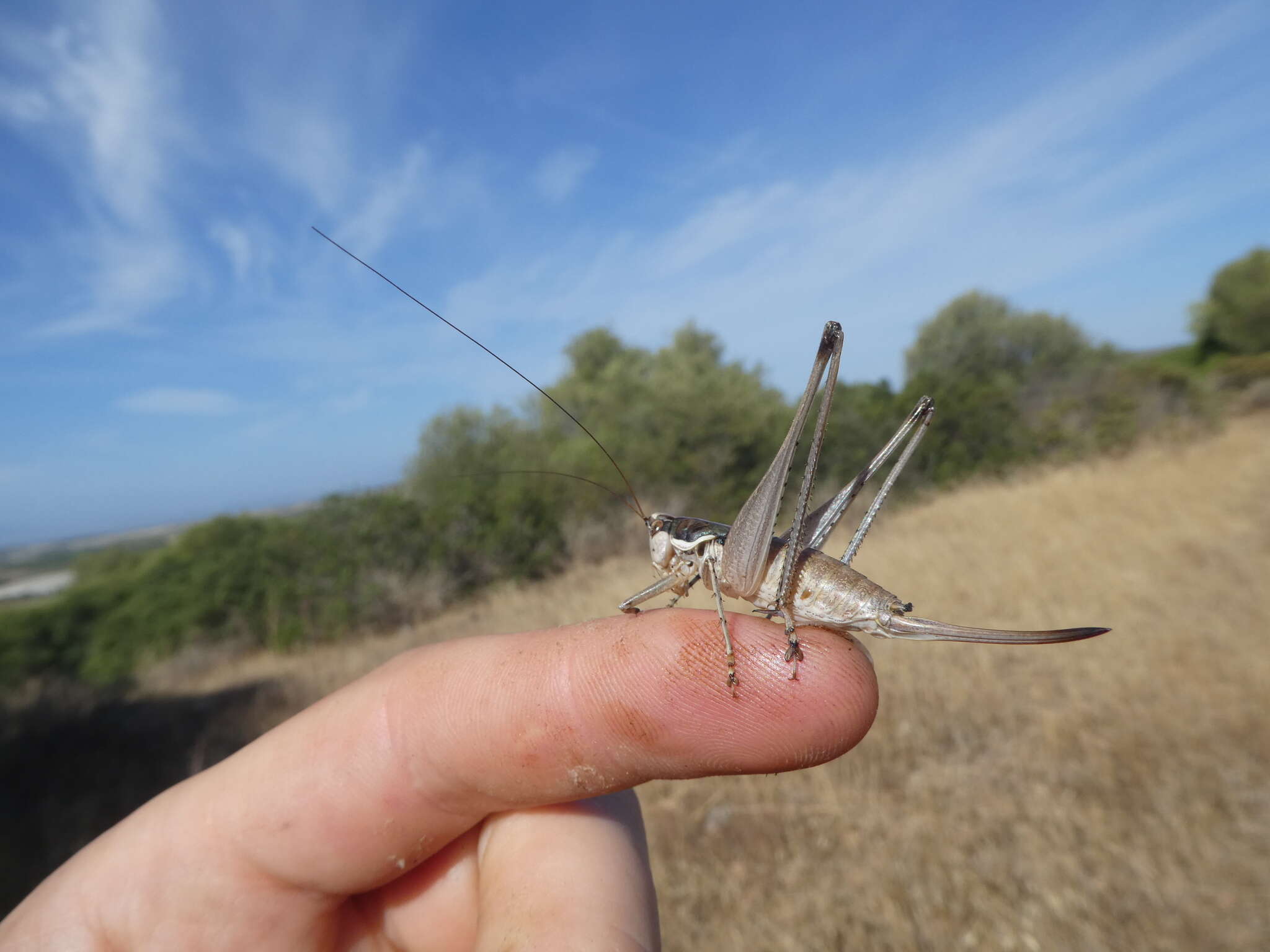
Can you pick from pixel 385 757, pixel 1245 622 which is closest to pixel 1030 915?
pixel 385 757

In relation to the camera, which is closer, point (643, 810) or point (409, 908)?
point (409, 908)

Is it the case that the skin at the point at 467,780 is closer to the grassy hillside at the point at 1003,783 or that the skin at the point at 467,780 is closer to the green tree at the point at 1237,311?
the grassy hillside at the point at 1003,783

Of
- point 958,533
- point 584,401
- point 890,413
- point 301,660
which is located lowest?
point 301,660

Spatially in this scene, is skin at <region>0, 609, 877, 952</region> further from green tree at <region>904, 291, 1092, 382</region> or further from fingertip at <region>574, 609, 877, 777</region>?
green tree at <region>904, 291, 1092, 382</region>

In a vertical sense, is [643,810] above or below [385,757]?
below

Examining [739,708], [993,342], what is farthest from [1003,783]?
[993,342]

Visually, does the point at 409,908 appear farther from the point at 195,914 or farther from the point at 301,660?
the point at 301,660

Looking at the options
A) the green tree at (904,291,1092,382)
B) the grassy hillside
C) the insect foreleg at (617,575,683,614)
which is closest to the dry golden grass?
the grassy hillside

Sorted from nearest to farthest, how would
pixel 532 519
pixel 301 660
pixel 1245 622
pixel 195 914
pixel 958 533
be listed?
pixel 195 914 → pixel 1245 622 → pixel 958 533 → pixel 301 660 → pixel 532 519
